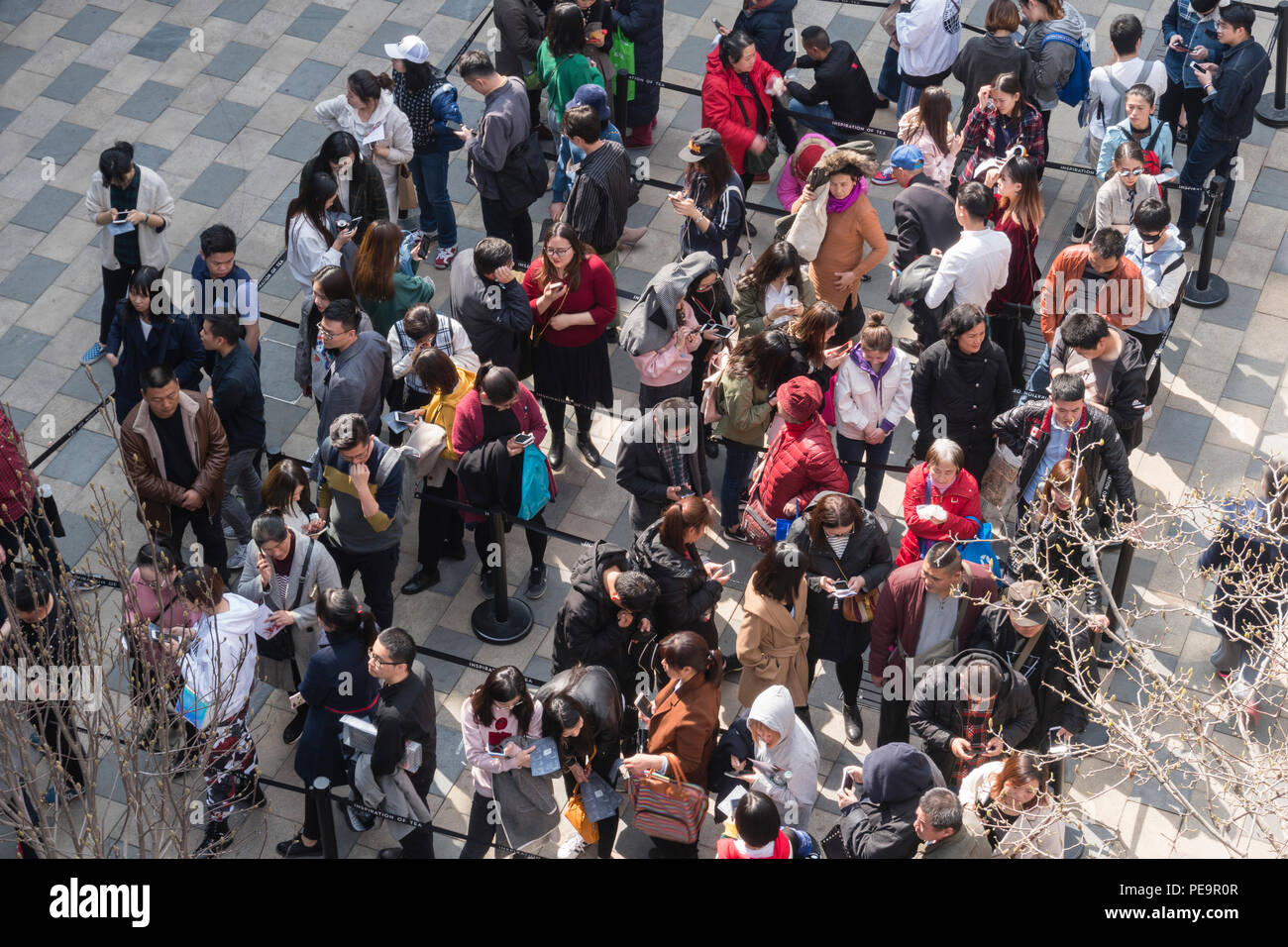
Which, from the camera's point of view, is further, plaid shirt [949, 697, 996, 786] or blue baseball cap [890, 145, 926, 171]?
blue baseball cap [890, 145, 926, 171]

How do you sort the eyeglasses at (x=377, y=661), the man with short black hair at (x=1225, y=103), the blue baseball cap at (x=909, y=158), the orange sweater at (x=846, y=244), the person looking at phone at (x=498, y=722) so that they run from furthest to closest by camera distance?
the man with short black hair at (x=1225, y=103) → the blue baseball cap at (x=909, y=158) → the orange sweater at (x=846, y=244) → the eyeglasses at (x=377, y=661) → the person looking at phone at (x=498, y=722)

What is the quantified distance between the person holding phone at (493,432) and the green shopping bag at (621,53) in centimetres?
430

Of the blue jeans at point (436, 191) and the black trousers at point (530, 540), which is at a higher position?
the blue jeans at point (436, 191)

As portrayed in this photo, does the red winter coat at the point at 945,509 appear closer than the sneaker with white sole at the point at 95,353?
Yes

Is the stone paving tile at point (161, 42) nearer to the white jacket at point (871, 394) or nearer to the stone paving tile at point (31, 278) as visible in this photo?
the stone paving tile at point (31, 278)

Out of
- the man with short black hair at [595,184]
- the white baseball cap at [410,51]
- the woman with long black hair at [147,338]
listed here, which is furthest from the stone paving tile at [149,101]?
the man with short black hair at [595,184]

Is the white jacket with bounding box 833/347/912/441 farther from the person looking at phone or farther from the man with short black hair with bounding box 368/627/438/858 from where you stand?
the man with short black hair with bounding box 368/627/438/858

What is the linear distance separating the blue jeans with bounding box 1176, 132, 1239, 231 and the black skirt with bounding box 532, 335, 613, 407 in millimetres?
4806

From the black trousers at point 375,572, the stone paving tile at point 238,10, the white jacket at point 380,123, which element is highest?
the white jacket at point 380,123

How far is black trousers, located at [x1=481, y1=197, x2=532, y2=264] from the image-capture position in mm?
12758

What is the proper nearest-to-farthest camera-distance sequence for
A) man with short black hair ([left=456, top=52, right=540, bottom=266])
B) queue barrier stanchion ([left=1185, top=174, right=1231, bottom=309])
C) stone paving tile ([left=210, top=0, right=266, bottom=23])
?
man with short black hair ([left=456, top=52, right=540, bottom=266]) → queue barrier stanchion ([left=1185, top=174, right=1231, bottom=309]) → stone paving tile ([left=210, top=0, right=266, bottom=23])

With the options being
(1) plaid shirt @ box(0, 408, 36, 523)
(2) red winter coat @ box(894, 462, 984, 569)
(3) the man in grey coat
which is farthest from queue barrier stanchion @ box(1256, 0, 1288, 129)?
(1) plaid shirt @ box(0, 408, 36, 523)

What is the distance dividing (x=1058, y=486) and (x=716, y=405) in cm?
216

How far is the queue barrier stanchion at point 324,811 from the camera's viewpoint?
8.97 meters
